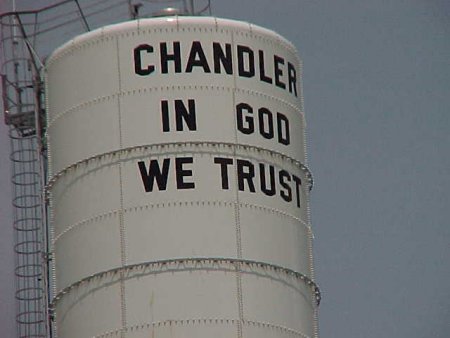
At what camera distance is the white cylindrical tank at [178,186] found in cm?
4369

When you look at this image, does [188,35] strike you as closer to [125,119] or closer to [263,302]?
[125,119]

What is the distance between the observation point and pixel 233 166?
1750 inches

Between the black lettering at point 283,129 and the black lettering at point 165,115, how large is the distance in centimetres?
251

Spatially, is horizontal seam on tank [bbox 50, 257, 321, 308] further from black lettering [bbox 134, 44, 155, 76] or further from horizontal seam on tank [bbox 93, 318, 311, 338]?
black lettering [bbox 134, 44, 155, 76]

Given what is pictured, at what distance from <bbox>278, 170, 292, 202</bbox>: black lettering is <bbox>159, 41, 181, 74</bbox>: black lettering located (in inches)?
122

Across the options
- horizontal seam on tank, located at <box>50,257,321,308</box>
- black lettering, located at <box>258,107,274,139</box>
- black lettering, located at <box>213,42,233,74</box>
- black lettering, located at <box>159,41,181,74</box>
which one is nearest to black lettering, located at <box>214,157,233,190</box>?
black lettering, located at <box>258,107,274,139</box>

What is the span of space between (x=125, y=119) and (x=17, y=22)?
5.43 m

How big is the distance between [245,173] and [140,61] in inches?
129

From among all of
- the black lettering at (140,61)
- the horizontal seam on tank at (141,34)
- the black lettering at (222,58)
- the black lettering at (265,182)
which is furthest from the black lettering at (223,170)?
the horizontal seam on tank at (141,34)

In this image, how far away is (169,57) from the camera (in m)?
45.0

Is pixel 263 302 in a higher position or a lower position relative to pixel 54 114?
lower

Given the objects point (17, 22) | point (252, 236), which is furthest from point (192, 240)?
point (17, 22)

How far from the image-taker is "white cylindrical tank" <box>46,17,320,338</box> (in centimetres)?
4369

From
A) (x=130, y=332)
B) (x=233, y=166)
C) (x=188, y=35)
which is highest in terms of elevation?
(x=188, y=35)
